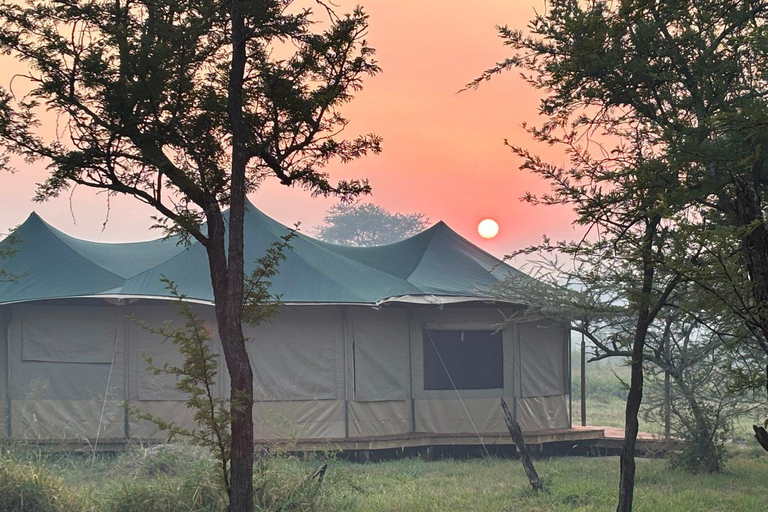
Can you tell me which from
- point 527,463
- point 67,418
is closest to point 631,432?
point 527,463

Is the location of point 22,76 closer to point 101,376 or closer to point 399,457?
point 101,376

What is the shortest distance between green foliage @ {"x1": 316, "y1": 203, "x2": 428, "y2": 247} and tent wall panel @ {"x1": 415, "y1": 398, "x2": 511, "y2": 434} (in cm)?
5044

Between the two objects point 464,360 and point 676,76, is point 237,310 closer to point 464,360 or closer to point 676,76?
point 676,76

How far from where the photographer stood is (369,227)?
213ft

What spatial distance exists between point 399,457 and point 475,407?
139 centimetres

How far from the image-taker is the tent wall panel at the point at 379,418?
1311cm

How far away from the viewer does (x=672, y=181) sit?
6.04 meters

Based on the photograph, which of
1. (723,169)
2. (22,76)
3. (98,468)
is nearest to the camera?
(723,169)

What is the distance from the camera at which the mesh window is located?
46.5 ft

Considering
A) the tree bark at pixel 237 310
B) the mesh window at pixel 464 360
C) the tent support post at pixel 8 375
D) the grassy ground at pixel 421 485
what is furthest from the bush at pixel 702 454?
the tent support post at pixel 8 375

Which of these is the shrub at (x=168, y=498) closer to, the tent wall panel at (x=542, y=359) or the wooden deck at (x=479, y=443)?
the wooden deck at (x=479, y=443)

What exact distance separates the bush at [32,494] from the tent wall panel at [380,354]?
584 cm

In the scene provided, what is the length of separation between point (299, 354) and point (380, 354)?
1.24 m

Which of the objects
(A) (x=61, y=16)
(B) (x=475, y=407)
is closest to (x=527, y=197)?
(A) (x=61, y=16)
